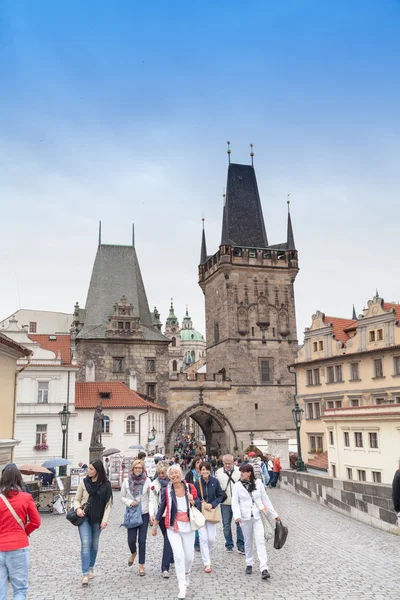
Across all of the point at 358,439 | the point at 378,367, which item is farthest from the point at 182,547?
the point at 378,367

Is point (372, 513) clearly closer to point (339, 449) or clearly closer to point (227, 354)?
point (339, 449)

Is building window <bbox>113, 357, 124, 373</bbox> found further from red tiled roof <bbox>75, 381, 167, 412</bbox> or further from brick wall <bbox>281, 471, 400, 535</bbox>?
brick wall <bbox>281, 471, 400, 535</bbox>

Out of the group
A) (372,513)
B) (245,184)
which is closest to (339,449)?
(372,513)

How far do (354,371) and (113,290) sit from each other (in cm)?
2692

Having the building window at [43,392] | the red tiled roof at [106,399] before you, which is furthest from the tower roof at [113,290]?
the building window at [43,392]

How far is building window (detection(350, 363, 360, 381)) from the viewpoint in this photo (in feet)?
109

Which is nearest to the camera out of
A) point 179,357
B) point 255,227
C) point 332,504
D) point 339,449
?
point 332,504

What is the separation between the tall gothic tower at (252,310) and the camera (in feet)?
179

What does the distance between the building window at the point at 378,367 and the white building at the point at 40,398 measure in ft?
53.7

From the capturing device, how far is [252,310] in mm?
56219

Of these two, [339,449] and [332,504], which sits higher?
[339,449]

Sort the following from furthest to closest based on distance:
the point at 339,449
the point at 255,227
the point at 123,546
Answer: the point at 255,227
the point at 339,449
the point at 123,546

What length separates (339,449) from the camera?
2245 centimetres

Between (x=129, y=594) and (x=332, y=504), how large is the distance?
36.2 ft
